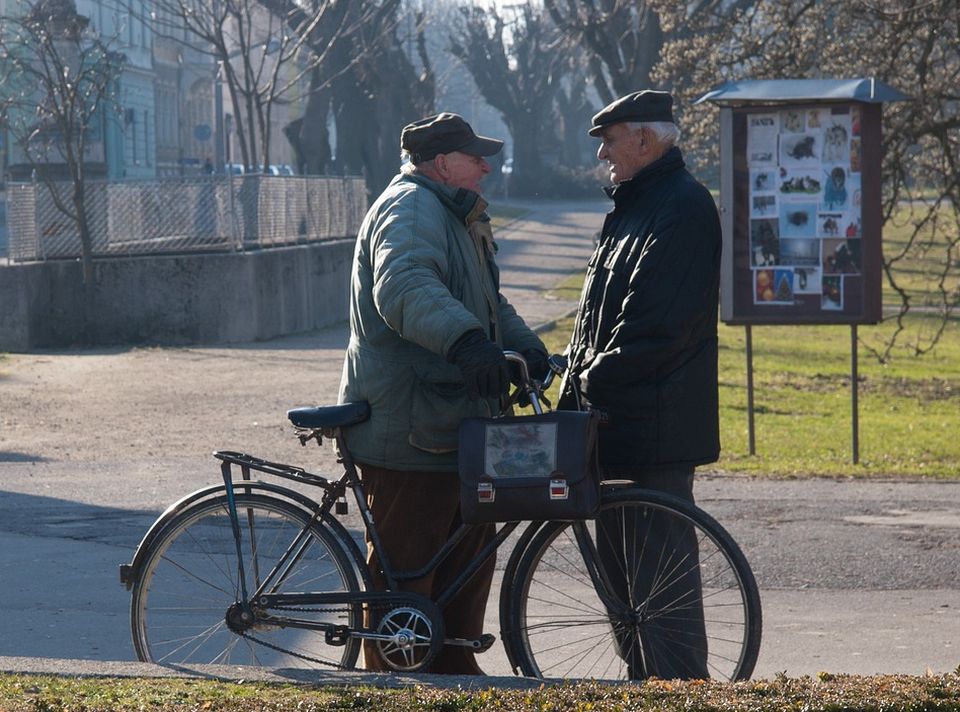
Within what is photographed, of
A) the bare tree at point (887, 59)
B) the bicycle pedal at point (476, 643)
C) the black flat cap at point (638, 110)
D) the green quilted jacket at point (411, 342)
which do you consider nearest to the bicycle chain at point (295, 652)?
the bicycle pedal at point (476, 643)

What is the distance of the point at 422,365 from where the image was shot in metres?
4.52

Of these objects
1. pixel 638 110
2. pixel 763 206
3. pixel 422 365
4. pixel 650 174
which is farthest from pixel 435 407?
pixel 763 206

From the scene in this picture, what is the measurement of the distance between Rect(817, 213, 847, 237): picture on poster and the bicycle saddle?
19.4ft

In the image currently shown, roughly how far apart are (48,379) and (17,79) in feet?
77.9

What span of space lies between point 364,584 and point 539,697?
1.02m

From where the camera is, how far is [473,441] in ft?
14.3

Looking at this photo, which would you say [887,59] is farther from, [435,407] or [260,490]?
[260,490]

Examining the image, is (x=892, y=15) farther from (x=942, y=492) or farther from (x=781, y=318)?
(x=942, y=492)

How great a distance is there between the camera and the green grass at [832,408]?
9.74 m

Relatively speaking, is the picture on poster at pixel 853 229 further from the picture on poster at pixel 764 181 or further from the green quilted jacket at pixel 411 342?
the green quilted jacket at pixel 411 342

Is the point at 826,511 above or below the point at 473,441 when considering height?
below

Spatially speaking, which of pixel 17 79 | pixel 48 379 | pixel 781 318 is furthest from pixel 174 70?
pixel 781 318

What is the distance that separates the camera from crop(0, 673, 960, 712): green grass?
3.59m

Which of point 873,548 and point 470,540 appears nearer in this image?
point 470,540
